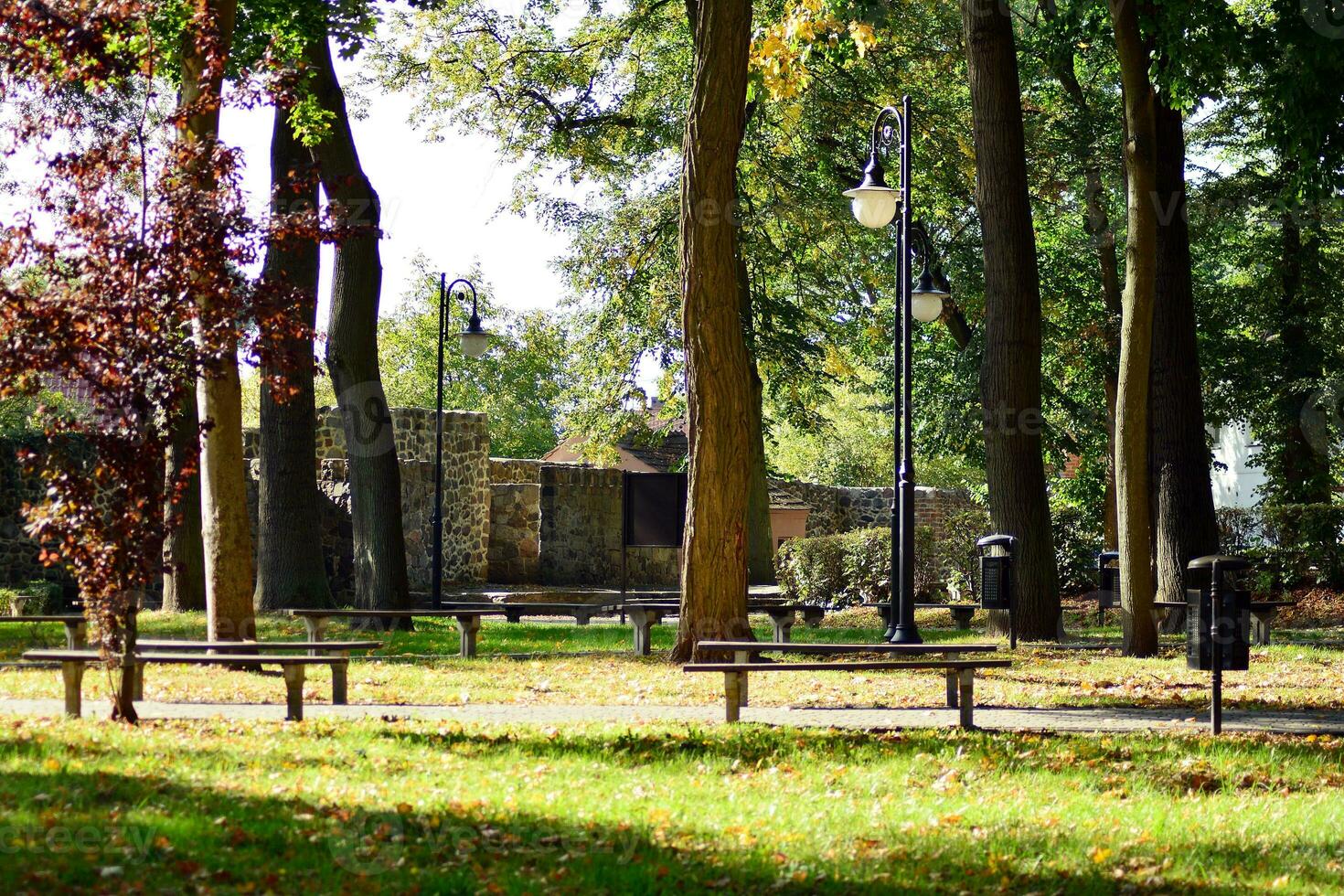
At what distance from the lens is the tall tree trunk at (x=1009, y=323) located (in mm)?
15977

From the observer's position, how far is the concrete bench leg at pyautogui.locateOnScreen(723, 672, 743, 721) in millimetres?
9477

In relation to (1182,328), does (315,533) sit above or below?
below

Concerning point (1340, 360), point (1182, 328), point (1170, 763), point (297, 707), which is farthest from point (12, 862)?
point (1340, 360)

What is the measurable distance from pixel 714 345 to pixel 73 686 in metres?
5.85

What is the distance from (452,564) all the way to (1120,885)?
76.7 feet

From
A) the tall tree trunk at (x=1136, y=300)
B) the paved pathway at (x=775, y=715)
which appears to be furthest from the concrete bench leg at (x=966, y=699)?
the tall tree trunk at (x=1136, y=300)

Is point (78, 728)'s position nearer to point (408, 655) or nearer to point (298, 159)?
point (408, 655)

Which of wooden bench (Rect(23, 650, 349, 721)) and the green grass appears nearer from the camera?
the green grass

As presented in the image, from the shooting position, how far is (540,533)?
1178 inches

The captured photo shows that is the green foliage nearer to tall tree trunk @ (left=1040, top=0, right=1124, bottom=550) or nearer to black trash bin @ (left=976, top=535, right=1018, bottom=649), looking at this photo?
tall tree trunk @ (left=1040, top=0, right=1124, bottom=550)

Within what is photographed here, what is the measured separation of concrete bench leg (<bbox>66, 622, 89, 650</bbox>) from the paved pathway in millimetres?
1792

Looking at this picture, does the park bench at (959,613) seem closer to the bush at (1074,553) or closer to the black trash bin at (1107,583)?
the black trash bin at (1107,583)

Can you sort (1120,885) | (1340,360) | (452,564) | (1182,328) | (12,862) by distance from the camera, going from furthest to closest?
1. (452,564)
2. (1340,360)
3. (1182,328)
4. (1120,885)
5. (12,862)

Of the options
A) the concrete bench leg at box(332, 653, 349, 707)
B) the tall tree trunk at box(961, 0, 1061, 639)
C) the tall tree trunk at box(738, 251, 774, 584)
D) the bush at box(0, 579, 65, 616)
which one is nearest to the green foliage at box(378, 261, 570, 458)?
the tall tree trunk at box(738, 251, 774, 584)
